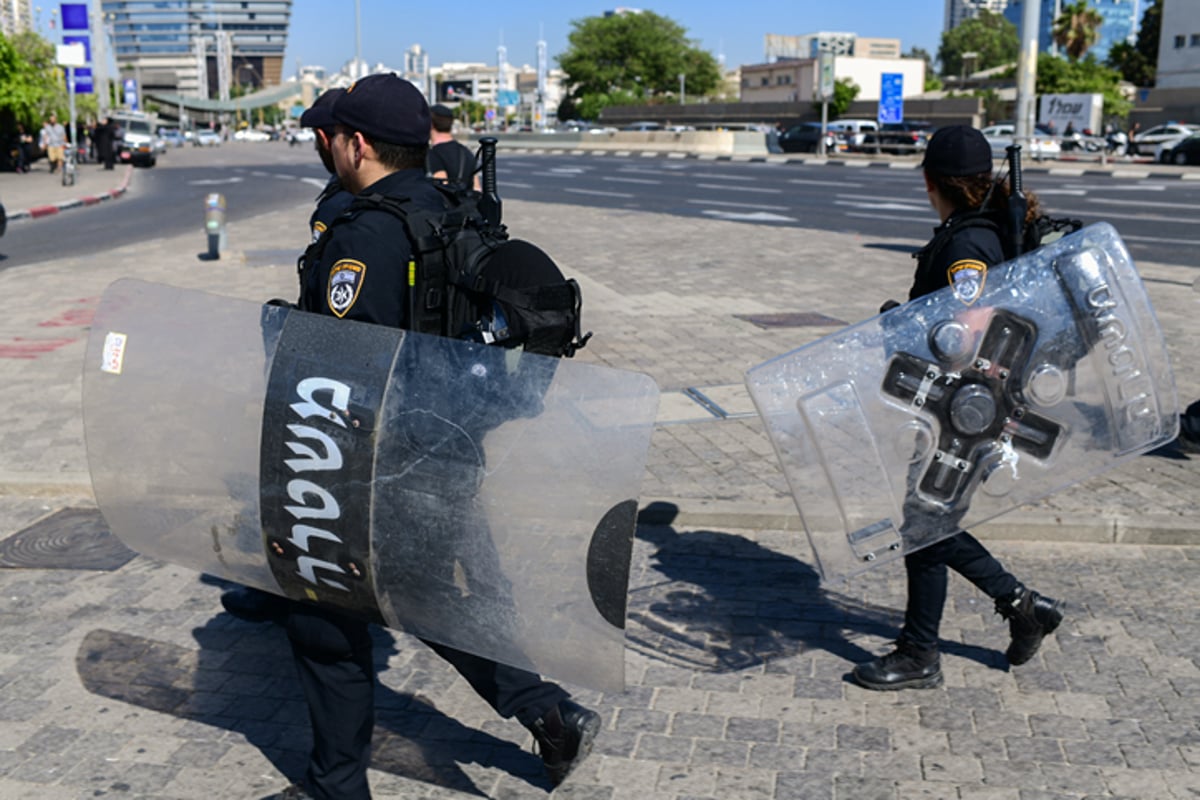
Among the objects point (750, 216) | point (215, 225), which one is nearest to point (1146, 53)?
point (750, 216)

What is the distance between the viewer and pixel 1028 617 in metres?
3.96

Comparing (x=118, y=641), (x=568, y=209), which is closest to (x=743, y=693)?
(x=118, y=641)

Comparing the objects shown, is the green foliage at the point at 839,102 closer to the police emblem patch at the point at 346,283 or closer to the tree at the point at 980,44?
the police emblem patch at the point at 346,283

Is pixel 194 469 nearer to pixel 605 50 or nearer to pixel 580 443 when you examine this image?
pixel 580 443

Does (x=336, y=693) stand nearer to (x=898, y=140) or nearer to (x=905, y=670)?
(x=905, y=670)

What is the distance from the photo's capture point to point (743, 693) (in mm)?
3980

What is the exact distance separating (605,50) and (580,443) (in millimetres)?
114263

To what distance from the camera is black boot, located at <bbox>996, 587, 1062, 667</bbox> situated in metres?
3.96

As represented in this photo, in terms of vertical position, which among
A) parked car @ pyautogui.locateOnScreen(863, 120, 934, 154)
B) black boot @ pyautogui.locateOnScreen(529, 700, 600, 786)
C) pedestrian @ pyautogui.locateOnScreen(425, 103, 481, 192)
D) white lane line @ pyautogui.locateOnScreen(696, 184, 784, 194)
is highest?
parked car @ pyautogui.locateOnScreen(863, 120, 934, 154)

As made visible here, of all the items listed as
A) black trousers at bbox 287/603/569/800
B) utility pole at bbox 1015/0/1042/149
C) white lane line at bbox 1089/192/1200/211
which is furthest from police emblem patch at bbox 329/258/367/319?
utility pole at bbox 1015/0/1042/149

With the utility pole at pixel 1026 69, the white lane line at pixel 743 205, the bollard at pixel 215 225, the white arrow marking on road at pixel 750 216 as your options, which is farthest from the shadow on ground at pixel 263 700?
the utility pole at pixel 1026 69

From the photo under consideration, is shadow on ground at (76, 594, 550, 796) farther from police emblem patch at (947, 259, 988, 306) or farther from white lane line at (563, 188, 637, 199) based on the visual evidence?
white lane line at (563, 188, 637, 199)

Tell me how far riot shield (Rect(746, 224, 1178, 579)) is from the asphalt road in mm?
10532

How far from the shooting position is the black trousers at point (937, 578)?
12.7ft
